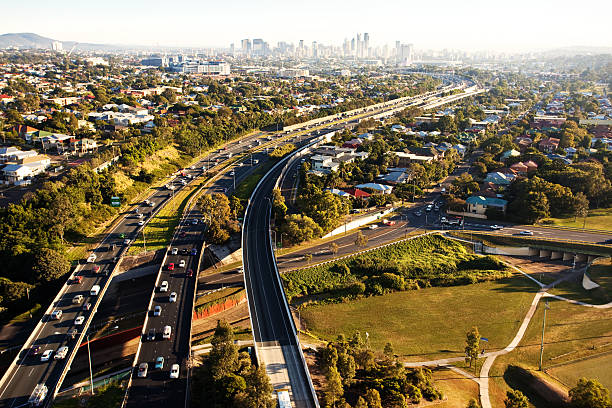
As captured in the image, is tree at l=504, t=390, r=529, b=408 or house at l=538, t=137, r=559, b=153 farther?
house at l=538, t=137, r=559, b=153

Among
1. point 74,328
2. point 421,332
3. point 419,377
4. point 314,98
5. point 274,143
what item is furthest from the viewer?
point 314,98

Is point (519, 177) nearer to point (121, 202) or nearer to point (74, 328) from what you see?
point (121, 202)

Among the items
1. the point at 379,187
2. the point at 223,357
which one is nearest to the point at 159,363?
the point at 223,357

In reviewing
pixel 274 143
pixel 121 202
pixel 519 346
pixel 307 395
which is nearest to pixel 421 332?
pixel 519 346

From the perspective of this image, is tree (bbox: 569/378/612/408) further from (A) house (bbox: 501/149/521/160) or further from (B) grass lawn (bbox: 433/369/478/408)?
(A) house (bbox: 501/149/521/160)

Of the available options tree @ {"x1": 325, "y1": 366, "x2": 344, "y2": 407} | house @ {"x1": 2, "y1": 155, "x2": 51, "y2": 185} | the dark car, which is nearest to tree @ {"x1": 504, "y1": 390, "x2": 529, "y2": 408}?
tree @ {"x1": 325, "y1": 366, "x2": 344, "y2": 407}

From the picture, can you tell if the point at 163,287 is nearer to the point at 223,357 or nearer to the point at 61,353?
the point at 61,353

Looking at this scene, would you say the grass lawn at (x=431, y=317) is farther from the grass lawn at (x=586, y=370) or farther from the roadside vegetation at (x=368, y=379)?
the grass lawn at (x=586, y=370)
